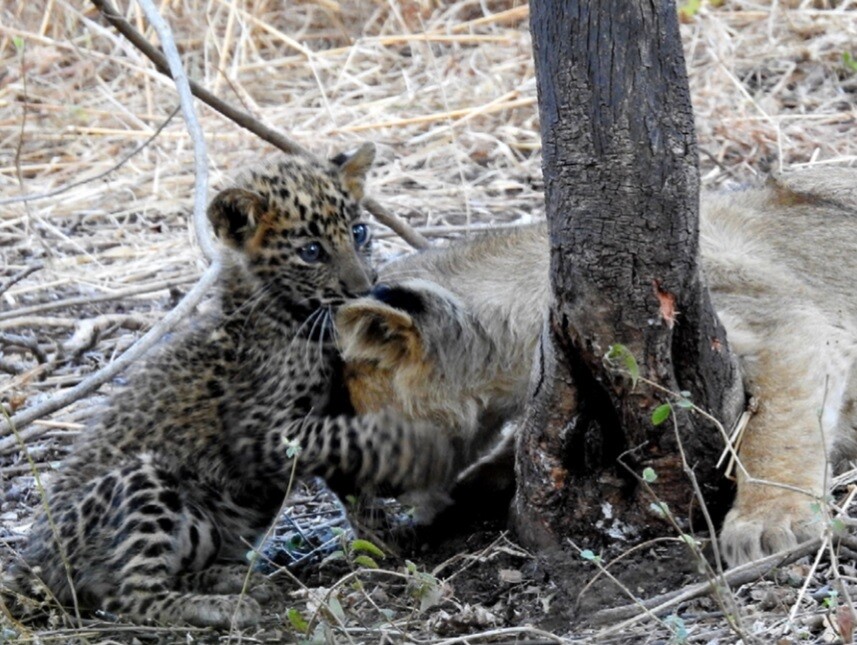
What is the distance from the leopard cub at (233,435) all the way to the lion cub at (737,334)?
0.63ft

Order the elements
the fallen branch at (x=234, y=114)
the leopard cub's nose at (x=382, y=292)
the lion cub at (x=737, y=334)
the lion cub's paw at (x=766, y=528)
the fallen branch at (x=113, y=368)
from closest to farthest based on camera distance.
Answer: the lion cub's paw at (x=766, y=528) < the lion cub at (x=737, y=334) < the leopard cub's nose at (x=382, y=292) < the fallen branch at (x=113, y=368) < the fallen branch at (x=234, y=114)

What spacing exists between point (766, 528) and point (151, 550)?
193 cm

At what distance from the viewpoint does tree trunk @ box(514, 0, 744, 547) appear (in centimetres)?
359

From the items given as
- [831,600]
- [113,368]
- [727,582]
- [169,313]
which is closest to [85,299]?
[169,313]

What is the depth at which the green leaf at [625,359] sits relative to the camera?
3.63 m

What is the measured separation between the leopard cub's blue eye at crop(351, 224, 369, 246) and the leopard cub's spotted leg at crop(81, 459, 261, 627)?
1131mm

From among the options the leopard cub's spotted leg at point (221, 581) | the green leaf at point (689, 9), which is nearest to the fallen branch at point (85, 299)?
the leopard cub's spotted leg at point (221, 581)

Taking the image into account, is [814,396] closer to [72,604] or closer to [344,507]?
[344,507]

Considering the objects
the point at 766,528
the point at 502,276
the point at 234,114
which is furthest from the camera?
the point at 234,114

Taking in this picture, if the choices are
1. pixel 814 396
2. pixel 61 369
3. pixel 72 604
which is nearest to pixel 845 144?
pixel 814 396

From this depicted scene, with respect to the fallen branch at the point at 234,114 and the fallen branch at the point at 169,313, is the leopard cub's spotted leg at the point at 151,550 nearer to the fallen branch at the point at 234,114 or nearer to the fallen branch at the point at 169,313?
the fallen branch at the point at 169,313

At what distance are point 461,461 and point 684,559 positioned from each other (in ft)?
3.45

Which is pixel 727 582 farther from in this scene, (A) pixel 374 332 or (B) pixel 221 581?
(B) pixel 221 581

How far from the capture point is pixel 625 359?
12.4 ft
